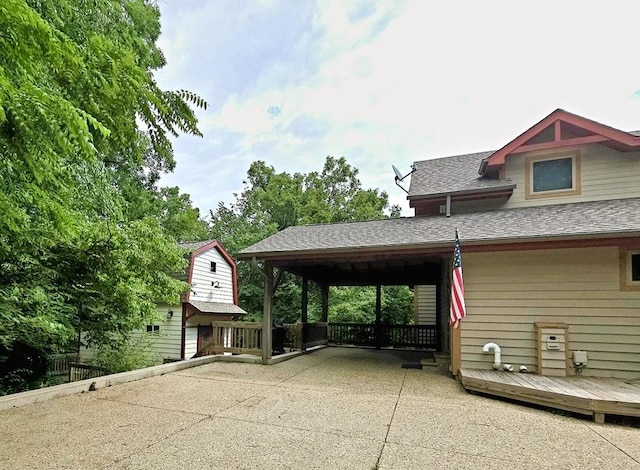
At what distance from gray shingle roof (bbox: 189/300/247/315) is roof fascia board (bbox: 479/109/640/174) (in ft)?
32.6

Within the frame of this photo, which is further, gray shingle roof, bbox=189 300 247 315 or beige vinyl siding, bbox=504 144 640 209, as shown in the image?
gray shingle roof, bbox=189 300 247 315

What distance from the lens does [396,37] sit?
9781 mm

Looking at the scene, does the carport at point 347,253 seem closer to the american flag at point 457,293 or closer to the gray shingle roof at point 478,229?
the gray shingle roof at point 478,229

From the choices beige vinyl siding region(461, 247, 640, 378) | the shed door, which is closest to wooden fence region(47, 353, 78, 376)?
the shed door

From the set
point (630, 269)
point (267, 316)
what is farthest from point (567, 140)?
point (267, 316)

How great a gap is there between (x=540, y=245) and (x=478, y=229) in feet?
3.51

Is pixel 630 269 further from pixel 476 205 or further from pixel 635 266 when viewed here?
pixel 476 205

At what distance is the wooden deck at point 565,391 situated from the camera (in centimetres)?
407

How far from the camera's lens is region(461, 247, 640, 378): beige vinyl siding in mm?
5625

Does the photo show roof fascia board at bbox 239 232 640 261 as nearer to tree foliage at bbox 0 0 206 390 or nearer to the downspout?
the downspout

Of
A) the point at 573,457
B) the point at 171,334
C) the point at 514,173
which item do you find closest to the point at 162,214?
the point at 171,334

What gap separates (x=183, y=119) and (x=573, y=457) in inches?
162

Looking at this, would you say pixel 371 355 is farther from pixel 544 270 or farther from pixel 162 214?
pixel 162 214

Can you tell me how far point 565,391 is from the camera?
14.9 feet
